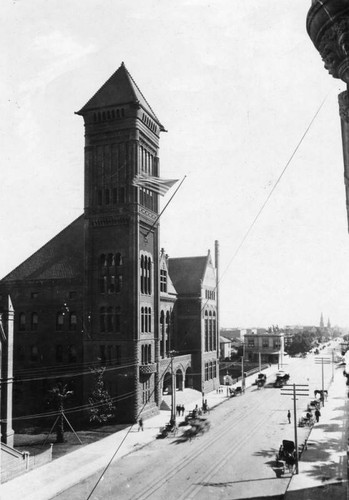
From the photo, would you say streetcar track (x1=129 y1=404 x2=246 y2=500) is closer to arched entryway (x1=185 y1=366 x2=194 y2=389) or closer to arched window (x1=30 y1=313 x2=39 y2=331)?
arched entryway (x1=185 y1=366 x2=194 y2=389)

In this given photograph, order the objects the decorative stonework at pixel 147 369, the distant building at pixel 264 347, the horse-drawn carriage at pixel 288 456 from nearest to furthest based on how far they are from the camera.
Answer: the horse-drawn carriage at pixel 288 456, the decorative stonework at pixel 147 369, the distant building at pixel 264 347

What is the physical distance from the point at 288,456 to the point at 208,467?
16.1ft

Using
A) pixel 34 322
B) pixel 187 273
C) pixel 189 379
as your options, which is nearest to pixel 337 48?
pixel 34 322

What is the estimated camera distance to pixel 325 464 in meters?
25.8

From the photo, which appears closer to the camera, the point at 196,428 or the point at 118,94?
the point at 196,428

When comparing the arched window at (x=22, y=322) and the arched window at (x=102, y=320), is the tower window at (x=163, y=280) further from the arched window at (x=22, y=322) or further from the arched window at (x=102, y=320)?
the arched window at (x=22, y=322)

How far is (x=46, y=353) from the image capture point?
4691 cm

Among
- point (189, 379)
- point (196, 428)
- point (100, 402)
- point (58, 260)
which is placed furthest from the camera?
point (189, 379)

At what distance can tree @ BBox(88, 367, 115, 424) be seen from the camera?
4141 centimetres

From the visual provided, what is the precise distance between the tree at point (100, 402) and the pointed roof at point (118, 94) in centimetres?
2624

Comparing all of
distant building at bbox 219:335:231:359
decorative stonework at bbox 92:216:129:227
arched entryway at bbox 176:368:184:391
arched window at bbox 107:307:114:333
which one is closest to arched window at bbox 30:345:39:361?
arched window at bbox 107:307:114:333

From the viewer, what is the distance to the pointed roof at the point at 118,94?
45.1 meters

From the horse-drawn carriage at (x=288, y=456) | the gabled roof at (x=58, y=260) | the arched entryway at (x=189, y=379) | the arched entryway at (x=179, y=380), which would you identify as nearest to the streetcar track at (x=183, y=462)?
the horse-drawn carriage at (x=288, y=456)

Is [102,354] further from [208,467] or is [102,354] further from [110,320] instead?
[208,467]
